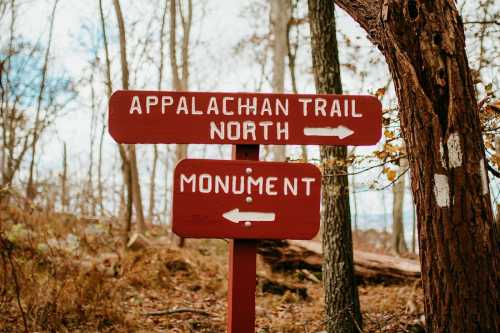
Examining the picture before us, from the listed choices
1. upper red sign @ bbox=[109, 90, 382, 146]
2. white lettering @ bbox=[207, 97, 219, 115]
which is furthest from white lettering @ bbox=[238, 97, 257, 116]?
white lettering @ bbox=[207, 97, 219, 115]

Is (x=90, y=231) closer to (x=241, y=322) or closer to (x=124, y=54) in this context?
(x=124, y=54)

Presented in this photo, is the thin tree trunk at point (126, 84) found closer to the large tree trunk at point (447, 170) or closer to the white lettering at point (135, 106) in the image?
the white lettering at point (135, 106)

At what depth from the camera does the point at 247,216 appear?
2541 mm

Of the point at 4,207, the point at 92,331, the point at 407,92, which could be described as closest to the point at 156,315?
the point at 92,331

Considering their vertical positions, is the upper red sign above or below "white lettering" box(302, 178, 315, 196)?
above

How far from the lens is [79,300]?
5445mm

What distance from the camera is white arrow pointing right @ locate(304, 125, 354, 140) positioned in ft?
8.89

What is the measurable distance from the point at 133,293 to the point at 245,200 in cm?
506

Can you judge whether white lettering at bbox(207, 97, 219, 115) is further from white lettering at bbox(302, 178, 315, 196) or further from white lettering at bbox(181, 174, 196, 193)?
white lettering at bbox(302, 178, 315, 196)

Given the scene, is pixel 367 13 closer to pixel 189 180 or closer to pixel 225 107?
pixel 225 107

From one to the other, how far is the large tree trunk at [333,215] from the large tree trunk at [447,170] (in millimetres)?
2602

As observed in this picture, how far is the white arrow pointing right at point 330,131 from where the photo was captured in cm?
271

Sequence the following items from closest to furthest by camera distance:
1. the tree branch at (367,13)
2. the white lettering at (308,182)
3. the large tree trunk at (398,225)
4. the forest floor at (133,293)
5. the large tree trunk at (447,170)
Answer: the large tree trunk at (447,170) → the white lettering at (308,182) → the tree branch at (367,13) → the forest floor at (133,293) → the large tree trunk at (398,225)

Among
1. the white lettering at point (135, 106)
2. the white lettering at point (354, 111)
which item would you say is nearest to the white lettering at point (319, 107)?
the white lettering at point (354, 111)
